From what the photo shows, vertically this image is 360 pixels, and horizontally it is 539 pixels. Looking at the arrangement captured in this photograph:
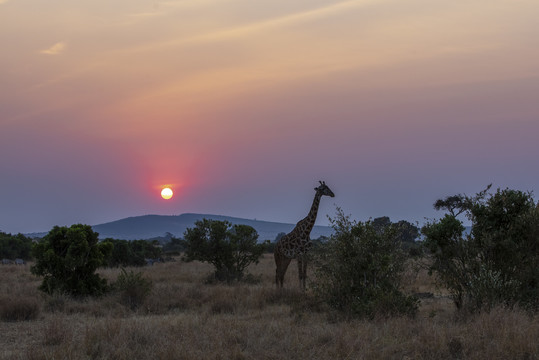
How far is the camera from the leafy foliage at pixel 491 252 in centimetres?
1177

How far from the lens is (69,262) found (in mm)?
17594

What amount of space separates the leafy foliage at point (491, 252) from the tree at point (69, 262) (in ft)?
35.0

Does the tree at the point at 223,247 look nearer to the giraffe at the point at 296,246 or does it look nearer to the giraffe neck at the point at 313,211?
the giraffe at the point at 296,246

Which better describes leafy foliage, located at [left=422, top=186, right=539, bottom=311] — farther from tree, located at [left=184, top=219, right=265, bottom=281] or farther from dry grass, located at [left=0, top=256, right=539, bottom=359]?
tree, located at [left=184, top=219, right=265, bottom=281]

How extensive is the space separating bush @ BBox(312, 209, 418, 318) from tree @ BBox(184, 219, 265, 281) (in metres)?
11.0

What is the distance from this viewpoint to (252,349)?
9.54 metres

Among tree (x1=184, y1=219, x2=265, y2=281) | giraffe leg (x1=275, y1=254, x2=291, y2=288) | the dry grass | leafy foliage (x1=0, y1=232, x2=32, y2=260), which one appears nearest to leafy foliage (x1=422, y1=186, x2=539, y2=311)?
the dry grass

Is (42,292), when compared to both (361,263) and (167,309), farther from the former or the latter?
(361,263)

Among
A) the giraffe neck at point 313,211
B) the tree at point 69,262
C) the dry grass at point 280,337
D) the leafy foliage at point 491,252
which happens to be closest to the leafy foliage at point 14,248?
the tree at point 69,262

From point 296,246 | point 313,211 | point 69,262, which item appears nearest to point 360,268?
point 296,246

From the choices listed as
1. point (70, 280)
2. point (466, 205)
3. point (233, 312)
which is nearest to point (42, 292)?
point (70, 280)

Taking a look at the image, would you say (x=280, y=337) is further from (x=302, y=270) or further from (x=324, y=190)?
(x=324, y=190)

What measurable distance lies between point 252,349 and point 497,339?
13.2ft

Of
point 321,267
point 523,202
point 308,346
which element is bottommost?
point 308,346
